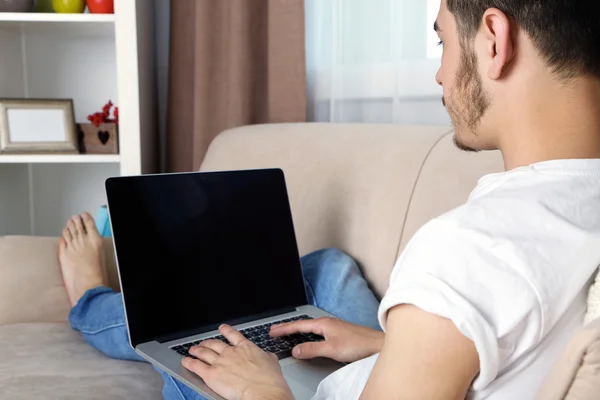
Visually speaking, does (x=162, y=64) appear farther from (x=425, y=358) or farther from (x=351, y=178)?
(x=425, y=358)

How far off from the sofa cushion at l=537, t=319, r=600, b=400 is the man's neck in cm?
22

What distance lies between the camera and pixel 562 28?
2.17ft

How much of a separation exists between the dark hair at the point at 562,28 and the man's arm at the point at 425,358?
11.4 inches

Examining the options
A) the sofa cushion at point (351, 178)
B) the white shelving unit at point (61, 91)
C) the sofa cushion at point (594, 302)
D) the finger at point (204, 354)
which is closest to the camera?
the sofa cushion at point (594, 302)

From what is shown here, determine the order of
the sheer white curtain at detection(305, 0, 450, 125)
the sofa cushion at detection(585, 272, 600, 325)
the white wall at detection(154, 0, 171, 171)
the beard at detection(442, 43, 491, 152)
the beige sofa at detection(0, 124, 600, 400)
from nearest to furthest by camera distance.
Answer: the sofa cushion at detection(585, 272, 600, 325), the beard at detection(442, 43, 491, 152), the beige sofa at detection(0, 124, 600, 400), the sheer white curtain at detection(305, 0, 450, 125), the white wall at detection(154, 0, 171, 171)

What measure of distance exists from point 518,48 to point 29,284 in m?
1.24

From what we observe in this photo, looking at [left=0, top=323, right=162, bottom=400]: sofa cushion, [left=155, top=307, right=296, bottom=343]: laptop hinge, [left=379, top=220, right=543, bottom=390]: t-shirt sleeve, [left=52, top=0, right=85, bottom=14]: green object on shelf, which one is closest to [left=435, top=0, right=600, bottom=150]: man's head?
[left=379, top=220, right=543, bottom=390]: t-shirt sleeve

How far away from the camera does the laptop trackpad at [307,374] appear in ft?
3.13

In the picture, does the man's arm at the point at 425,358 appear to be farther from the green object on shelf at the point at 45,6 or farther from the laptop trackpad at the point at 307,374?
the green object on shelf at the point at 45,6

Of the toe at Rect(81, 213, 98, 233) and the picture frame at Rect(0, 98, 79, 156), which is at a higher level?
the picture frame at Rect(0, 98, 79, 156)

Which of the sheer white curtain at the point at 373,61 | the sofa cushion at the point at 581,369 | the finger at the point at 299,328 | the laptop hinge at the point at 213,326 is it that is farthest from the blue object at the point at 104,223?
the sofa cushion at the point at 581,369

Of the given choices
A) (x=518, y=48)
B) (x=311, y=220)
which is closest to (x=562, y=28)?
(x=518, y=48)

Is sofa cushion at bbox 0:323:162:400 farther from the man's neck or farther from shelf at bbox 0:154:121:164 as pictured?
the man's neck

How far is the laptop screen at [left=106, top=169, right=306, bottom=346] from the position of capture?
43.2 inches
